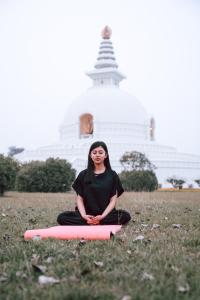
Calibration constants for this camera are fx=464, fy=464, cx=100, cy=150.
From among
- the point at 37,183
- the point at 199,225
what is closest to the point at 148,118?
the point at 37,183

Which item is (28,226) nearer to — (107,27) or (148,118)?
(148,118)

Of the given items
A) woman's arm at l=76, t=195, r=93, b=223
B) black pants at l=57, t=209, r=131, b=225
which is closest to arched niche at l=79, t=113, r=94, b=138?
black pants at l=57, t=209, r=131, b=225

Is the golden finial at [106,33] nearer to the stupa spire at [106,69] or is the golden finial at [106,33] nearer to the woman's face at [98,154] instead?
the stupa spire at [106,69]

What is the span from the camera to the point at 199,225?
7609 mm

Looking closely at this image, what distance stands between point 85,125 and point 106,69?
7.39 metres

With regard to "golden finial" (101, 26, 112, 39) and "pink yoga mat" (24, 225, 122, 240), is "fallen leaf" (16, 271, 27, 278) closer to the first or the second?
"pink yoga mat" (24, 225, 122, 240)

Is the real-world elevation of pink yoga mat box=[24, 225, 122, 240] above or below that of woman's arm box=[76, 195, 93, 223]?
below

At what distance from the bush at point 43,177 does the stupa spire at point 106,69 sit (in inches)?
1194

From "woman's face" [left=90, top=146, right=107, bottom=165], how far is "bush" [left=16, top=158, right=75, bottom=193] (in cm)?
1854

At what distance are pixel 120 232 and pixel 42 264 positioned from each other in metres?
2.44

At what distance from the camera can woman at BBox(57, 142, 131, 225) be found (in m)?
7.22

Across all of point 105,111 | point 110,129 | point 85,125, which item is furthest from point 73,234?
point 85,125

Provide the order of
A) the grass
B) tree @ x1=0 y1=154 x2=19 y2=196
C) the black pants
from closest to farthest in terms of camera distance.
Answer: the grass < the black pants < tree @ x1=0 y1=154 x2=19 y2=196

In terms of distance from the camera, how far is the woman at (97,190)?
7.22 metres
